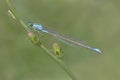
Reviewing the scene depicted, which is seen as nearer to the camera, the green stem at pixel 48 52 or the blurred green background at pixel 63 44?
the green stem at pixel 48 52

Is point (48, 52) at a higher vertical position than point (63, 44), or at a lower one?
lower

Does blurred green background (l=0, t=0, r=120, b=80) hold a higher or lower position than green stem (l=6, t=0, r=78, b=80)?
higher

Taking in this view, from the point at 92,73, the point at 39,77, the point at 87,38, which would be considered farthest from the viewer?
the point at 87,38

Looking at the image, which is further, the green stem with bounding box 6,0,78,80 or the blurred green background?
the blurred green background

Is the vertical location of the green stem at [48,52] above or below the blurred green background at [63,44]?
below

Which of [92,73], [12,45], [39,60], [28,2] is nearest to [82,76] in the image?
[92,73]

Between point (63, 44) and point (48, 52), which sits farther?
point (63, 44)

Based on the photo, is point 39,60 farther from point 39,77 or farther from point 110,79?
point 110,79

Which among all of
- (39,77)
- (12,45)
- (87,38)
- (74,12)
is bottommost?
(39,77)
